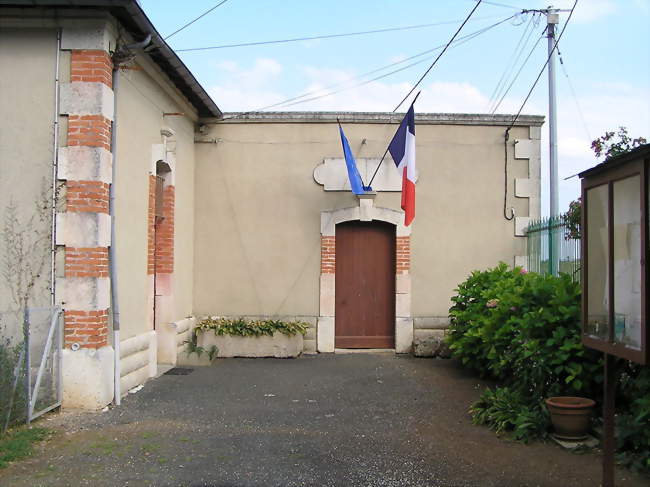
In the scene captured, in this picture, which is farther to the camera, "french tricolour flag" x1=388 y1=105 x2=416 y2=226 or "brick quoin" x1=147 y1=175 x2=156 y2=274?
"french tricolour flag" x1=388 y1=105 x2=416 y2=226

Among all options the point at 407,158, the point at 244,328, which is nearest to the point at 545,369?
the point at 407,158

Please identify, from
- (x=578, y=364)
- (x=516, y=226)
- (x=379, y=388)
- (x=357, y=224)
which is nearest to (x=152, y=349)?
(x=379, y=388)

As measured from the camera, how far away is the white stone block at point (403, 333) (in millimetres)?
10070

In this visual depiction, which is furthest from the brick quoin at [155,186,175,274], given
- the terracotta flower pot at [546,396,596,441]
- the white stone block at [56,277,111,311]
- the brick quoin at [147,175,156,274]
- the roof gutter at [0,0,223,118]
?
the terracotta flower pot at [546,396,596,441]

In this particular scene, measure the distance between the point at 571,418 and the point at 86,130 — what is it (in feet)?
17.8

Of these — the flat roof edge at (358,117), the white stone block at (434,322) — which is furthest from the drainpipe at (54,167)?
the white stone block at (434,322)

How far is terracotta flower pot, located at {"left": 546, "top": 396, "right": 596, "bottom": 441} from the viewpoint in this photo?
5.11m

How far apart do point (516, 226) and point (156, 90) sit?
624 centimetres

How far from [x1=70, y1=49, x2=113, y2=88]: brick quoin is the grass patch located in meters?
3.51

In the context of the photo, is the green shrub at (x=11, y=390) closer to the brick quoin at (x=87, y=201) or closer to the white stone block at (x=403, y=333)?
the brick quoin at (x=87, y=201)

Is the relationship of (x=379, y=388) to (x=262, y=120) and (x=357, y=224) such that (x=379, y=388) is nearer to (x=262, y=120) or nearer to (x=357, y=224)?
(x=357, y=224)

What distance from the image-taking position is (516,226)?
10.3 meters

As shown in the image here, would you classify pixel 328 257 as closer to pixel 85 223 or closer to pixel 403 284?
pixel 403 284

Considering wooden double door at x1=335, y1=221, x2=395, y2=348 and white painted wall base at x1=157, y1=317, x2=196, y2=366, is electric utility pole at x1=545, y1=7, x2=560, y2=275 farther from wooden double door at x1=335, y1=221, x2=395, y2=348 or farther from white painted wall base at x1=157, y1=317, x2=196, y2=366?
white painted wall base at x1=157, y1=317, x2=196, y2=366
